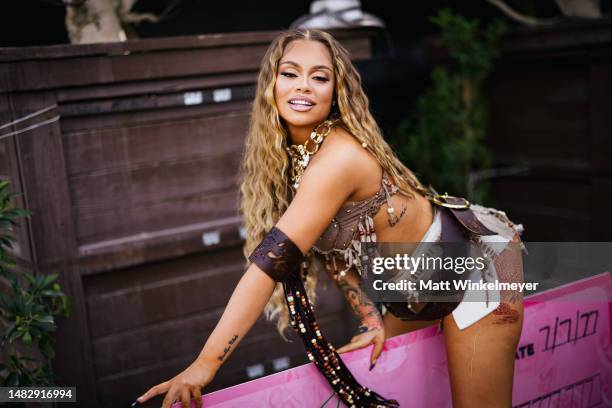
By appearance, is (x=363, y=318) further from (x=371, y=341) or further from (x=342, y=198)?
(x=342, y=198)

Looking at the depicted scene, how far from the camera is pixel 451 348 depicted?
2.18 meters

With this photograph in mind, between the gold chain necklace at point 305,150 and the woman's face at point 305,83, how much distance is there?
0.04 m

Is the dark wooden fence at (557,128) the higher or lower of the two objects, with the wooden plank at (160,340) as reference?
higher

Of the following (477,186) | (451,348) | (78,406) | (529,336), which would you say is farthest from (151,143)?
(477,186)

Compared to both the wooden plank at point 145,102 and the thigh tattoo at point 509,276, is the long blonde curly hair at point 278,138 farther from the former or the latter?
the wooden plank at point 145,102

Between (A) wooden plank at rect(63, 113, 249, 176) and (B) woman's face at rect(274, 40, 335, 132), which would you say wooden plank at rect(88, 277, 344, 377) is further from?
(B) woman's face at rect(274, 40, 335, 132)

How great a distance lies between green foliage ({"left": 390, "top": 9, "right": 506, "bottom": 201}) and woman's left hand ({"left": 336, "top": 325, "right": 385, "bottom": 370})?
2310 millimetres

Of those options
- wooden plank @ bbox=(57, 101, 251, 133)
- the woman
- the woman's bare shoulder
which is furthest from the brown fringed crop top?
wooden plank @ bbox=(57, 101, 251, 133)

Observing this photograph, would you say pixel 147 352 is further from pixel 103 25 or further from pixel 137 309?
pixel 103 25

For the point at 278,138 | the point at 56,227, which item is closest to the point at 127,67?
the point at 56,227

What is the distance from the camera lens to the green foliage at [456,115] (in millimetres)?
4516

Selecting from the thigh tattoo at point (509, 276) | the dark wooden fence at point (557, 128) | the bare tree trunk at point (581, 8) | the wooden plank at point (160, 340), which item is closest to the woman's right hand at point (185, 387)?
the thigh tattoo at point (509, 276)

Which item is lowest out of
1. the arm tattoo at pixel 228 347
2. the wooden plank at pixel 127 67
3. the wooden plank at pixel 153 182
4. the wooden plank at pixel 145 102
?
the arm tattoo at pixel 228 347

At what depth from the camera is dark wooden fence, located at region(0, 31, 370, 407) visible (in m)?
2.87
